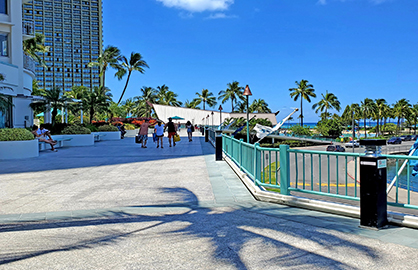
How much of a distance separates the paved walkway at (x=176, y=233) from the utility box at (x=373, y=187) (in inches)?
7.0

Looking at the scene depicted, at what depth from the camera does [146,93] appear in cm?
9150

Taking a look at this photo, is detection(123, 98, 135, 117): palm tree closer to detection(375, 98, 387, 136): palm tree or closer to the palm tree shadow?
detection(375, 98, 387, 136): palm tree

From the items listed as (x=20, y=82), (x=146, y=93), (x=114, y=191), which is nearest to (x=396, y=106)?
(x=146, y=93)

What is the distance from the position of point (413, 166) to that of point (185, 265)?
3600mm

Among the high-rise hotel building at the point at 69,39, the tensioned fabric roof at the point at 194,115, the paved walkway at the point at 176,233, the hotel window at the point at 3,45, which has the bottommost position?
the paved walkway at the point at 176,233

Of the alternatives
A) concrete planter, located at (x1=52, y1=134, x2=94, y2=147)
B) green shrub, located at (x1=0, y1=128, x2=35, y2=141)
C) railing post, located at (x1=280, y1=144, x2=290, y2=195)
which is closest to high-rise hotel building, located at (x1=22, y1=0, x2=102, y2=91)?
concrete planter, located at (x1=52, y1=134, x2=94, y2=147)

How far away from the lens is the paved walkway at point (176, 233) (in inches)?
149

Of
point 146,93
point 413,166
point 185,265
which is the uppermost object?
point 146,93

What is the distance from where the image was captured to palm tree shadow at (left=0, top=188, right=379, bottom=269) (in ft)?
12.7

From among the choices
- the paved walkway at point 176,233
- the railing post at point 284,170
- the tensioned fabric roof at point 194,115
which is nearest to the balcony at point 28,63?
the paved walkway at point 176,233

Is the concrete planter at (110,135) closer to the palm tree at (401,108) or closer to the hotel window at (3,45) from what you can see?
the hotel window at (3,45)

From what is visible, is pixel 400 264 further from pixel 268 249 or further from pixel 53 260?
pixel 53 260

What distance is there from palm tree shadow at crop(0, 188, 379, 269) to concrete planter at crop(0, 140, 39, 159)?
34.6 feet

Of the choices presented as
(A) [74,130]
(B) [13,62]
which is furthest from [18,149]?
(B) [13,62]
